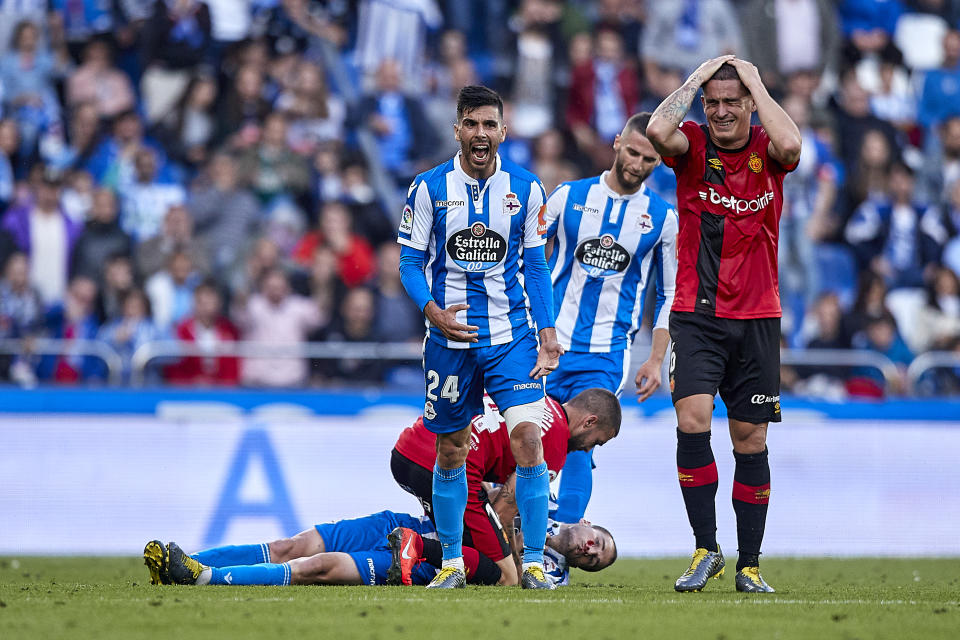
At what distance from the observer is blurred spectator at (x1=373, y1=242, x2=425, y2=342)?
13.0 m

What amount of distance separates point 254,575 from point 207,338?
5.93m

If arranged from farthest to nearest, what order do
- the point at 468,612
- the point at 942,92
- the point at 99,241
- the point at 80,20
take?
the point at 942,92, the point at 80,20, the point at 99,241, the point at 468,612

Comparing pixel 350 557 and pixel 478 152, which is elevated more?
pixel 478 152

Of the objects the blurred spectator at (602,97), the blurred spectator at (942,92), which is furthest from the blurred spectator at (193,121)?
the blurred spectator at (942,92)

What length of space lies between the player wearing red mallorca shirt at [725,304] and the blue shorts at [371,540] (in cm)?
166

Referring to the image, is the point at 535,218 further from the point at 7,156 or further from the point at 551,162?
the point at 7,156

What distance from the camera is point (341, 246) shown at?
13.7m

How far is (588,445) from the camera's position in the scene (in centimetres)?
797

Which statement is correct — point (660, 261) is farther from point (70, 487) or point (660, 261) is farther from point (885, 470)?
point (70, 487)

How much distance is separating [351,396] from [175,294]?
9.11ft

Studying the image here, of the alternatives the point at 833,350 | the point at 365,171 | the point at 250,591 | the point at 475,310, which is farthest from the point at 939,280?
the point at 250,591

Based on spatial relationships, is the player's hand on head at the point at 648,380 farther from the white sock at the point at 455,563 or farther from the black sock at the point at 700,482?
the white sock at the point at 455,563

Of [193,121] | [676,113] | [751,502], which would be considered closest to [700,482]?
[751,502]

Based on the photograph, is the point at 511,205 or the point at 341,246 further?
the point at 341,246
